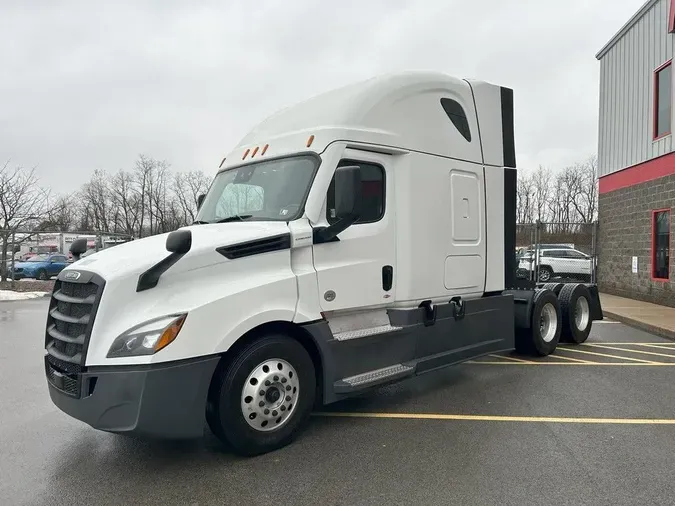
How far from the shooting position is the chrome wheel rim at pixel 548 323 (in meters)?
7.95

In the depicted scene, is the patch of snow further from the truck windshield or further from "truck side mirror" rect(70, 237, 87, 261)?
the truck windshield

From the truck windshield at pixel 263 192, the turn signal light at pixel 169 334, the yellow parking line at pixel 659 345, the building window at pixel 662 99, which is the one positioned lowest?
the yellow parking line at pixel 659 345

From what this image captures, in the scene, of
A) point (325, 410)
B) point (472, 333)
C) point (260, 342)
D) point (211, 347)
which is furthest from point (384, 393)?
point (211, 347)

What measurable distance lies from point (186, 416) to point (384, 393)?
110 inches

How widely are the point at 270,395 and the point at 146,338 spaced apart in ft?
3.66

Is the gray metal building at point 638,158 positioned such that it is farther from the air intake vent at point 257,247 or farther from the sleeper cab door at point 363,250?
the air intake vent at point 257,247

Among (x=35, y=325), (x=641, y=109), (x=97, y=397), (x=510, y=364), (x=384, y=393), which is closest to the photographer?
(x=97, y=397)

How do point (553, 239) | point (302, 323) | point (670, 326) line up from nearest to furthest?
point (302, 323) < point (670, 326) < point (553, 239)

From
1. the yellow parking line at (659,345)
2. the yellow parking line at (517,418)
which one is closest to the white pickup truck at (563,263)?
the yellow parking line at (659,345)

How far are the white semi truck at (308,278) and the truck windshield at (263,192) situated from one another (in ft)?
0.06

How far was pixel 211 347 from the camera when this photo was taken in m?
3.75

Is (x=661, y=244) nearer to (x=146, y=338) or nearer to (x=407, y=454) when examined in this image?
(x=407, y=454)

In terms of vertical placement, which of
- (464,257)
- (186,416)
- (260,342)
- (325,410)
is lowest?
(325,410)

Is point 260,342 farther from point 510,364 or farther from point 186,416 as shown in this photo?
point 510,364
